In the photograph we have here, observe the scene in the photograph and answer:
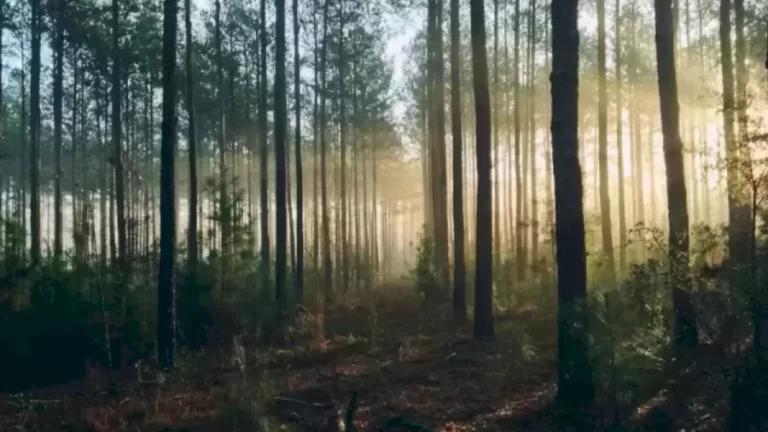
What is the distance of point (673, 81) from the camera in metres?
11.0

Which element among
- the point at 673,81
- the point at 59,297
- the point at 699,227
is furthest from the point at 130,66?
the point at 699,227

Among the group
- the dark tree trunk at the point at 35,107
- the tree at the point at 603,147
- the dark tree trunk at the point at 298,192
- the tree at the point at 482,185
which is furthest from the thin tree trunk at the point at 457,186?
the dark tree trunk at the point at 35,107

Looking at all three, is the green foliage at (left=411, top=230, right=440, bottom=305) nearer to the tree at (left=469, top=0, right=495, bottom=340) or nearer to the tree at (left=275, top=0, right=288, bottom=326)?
the tree at (left=275, top=0, right=288, bottom=326)

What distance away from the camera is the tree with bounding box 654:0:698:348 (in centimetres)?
1023

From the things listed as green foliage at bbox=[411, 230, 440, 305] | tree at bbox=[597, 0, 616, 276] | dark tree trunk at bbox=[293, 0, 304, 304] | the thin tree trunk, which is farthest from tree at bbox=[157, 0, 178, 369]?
tree at bbox=[597, 0, 616, 276]

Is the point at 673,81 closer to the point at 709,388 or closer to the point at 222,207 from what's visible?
the point at 709,388

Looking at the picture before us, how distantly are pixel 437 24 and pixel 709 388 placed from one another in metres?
14.7

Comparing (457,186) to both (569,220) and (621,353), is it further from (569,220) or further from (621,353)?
(621,353)

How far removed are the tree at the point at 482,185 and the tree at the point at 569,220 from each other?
4219 mm

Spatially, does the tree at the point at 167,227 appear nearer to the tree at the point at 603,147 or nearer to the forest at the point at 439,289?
the forest at the point at 439,289

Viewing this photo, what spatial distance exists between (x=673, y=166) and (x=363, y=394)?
254 inches

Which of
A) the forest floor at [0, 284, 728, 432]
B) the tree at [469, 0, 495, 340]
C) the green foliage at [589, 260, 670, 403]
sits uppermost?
the tree at [469, 0, 495, 340]

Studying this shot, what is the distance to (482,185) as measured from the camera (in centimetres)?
1239

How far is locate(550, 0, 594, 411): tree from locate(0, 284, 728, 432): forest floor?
576 millimetres
